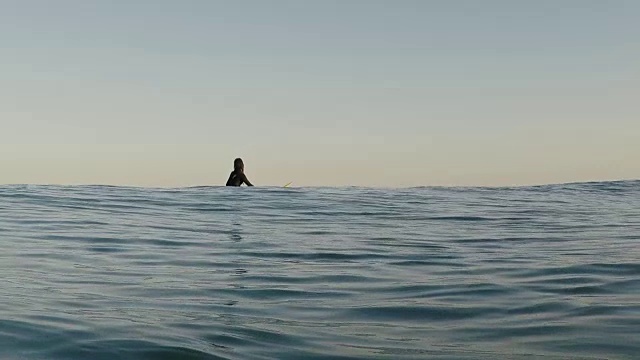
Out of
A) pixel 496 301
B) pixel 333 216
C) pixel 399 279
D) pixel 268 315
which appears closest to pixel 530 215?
pixel 333 216

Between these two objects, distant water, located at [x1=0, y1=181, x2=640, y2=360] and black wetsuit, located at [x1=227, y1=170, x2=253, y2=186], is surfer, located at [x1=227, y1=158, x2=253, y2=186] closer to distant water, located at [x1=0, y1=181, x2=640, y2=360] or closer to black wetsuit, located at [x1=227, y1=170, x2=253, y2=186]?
black wetsuit, located at [x1=227, y1=170, x2=253, y2=186]

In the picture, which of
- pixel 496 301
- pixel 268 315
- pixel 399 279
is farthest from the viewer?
pixel 399 279

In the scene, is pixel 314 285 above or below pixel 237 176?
→ below

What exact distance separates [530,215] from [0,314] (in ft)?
33.8

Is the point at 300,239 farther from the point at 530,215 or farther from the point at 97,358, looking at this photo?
the point at 97,358

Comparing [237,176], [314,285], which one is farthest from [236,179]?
[314,285]

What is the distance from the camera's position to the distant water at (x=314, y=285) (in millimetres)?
4305

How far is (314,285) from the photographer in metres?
6.49

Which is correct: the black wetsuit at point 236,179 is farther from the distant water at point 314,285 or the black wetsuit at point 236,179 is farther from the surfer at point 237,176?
the distant water at point 314,285

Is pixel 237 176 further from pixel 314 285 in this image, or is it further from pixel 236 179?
pixel 314 285

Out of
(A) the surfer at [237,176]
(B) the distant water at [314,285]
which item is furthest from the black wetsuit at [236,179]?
(B) the distant water at [314,285]

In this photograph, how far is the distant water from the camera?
4305mm

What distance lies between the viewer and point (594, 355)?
4.02m

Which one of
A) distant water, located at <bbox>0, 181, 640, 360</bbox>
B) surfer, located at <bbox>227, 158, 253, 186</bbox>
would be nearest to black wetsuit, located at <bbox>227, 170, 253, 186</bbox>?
surfer, located at <bbox>227, 158, 253, 186</bbox>
